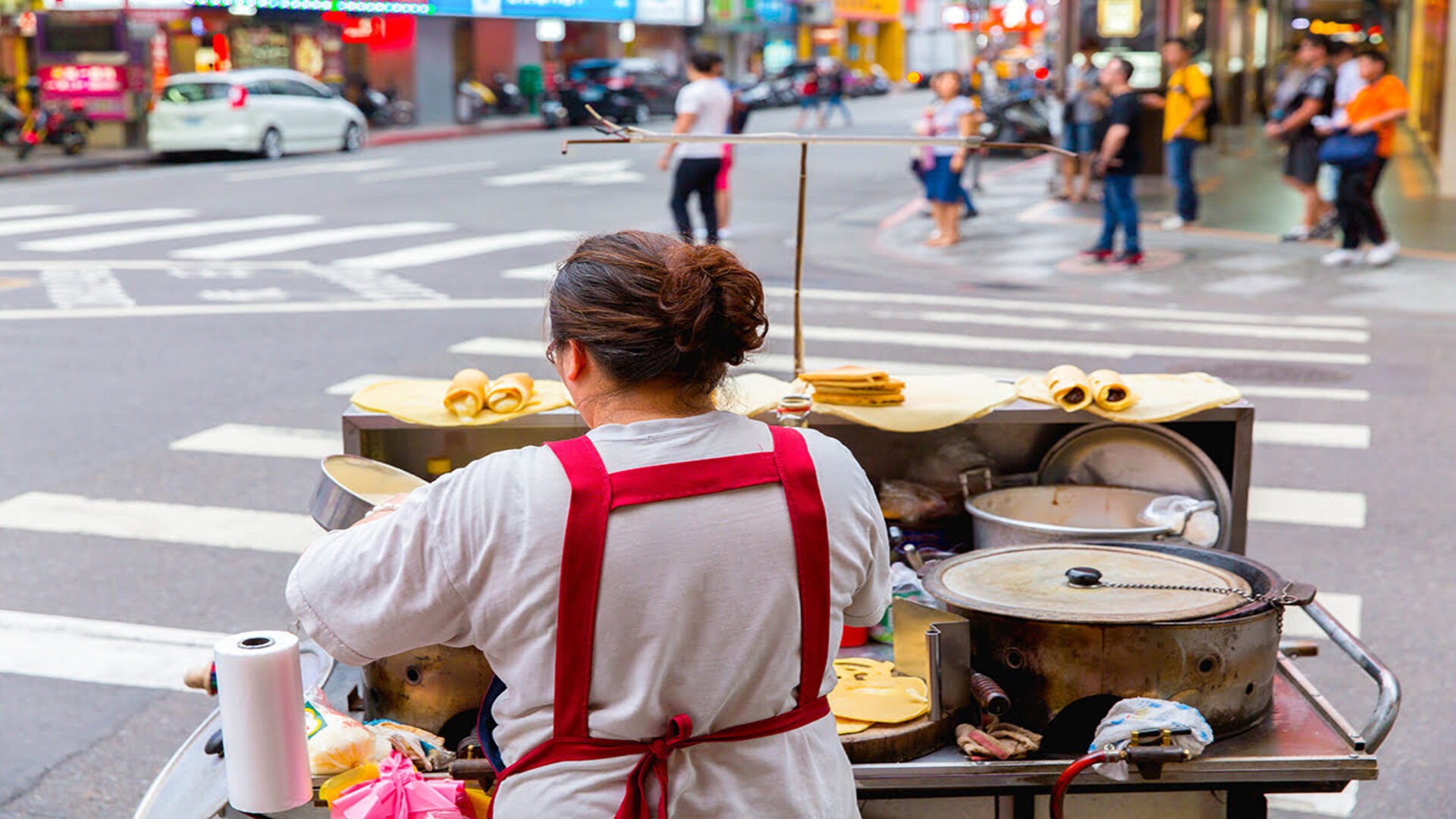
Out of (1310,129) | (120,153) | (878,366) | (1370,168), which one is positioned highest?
(1310,129)

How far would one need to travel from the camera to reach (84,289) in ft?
43.4

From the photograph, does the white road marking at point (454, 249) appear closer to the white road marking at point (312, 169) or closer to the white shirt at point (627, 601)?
the white road marking at point (312, 169)

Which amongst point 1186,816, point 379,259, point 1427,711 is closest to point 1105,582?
point 1186,816

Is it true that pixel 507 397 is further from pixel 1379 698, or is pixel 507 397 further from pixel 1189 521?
pixel 1379 698

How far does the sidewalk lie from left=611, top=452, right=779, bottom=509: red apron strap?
2581 centimetres

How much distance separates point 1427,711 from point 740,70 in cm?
6428

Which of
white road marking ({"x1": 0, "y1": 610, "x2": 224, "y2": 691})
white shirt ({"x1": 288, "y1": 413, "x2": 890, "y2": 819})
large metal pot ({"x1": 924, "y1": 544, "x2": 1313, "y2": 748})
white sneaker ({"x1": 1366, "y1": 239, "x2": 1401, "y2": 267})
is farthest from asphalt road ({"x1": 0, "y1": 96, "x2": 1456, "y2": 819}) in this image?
white shirt ({"x1": 288, "y1": 413, "x2": 890, "y2": 819})

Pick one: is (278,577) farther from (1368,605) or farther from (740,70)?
(740,70)

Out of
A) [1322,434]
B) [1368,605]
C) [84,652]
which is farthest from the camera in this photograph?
[1322,434]

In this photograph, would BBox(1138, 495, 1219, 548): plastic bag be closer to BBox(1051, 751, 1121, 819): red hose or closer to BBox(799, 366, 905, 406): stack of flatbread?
BBox(799, 366, 905, 406): stack of flatbread

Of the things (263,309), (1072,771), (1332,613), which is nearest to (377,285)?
(263,309)

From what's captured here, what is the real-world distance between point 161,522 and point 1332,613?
5.04 metres

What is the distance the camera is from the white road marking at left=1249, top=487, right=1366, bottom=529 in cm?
697

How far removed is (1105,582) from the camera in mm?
3580
